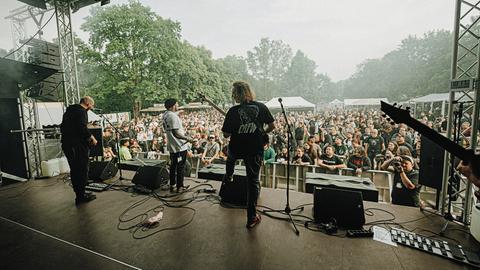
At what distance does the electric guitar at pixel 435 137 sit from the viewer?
5.17ft

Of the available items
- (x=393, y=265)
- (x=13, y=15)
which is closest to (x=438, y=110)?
(x=393, y=265)

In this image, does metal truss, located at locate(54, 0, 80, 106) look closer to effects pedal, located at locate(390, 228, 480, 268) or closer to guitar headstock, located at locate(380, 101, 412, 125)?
guitar headstock, located at locate(380, 101, 412, 125)

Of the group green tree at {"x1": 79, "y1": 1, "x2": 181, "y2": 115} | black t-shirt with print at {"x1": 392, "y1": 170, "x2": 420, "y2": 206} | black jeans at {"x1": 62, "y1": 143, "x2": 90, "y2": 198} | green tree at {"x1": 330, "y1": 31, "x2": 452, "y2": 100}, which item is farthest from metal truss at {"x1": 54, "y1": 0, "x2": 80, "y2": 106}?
green tree at {"x1": 330, "y1": 31, "x2": 452, "y2": 100}

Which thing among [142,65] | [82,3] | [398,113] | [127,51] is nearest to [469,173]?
[398,113]

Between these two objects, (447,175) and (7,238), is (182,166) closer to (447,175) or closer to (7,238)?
(7,238)

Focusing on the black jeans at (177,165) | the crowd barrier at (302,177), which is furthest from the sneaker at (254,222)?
the crowd barrier at (302,177)

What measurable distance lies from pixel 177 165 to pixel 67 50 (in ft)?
15.4

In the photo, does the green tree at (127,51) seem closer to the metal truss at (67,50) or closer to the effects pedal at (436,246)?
the metal truss at (67,50)

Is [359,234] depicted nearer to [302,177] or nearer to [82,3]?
[302,177]

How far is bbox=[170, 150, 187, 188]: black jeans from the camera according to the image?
12.2 ft

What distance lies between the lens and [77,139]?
10.9ft

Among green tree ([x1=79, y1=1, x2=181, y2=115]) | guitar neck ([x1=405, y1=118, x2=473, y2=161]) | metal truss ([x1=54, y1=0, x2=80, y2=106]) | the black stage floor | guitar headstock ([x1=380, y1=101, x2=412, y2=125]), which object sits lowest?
the black stage floor

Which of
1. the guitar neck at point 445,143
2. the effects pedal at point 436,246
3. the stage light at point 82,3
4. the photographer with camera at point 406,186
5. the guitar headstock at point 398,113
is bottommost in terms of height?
the effects pedal at point 436,246

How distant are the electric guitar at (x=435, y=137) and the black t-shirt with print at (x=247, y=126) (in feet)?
3.62
